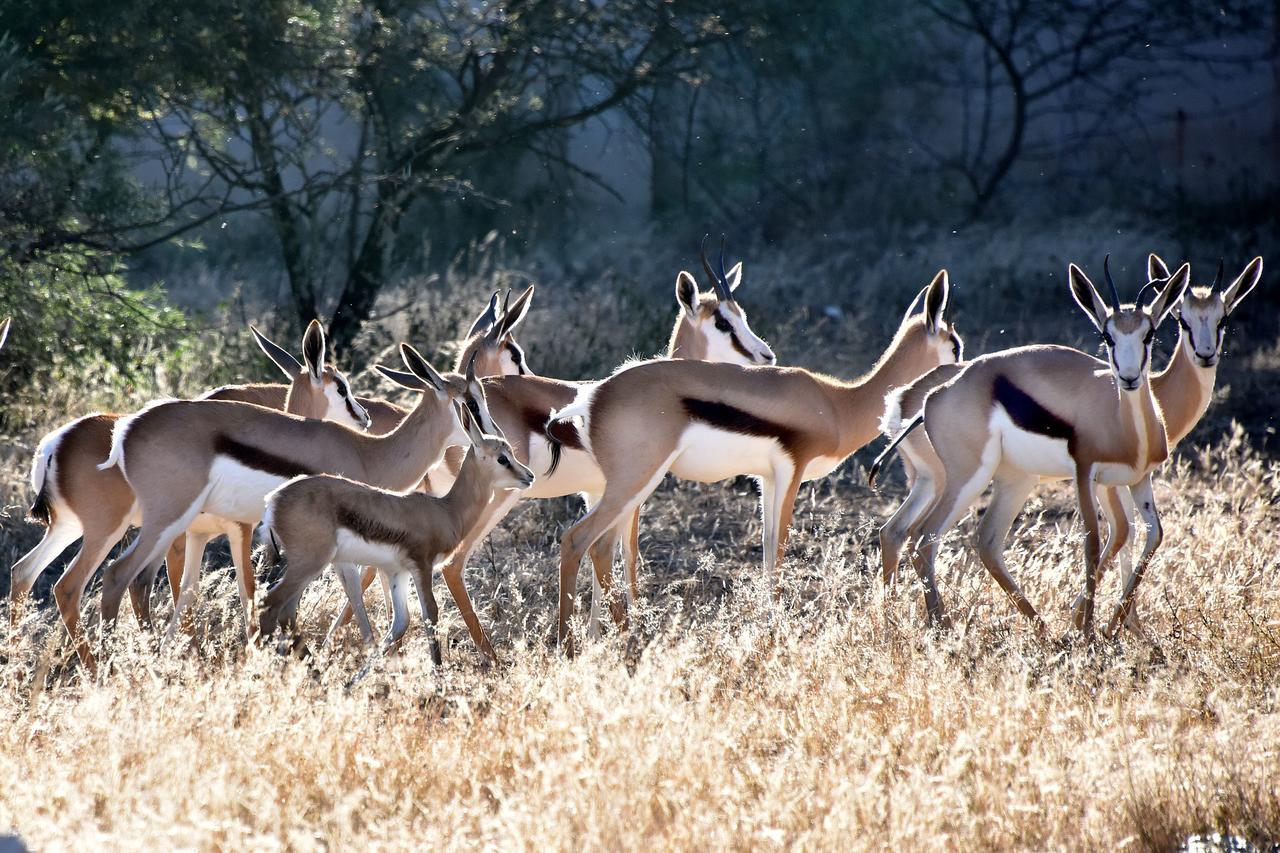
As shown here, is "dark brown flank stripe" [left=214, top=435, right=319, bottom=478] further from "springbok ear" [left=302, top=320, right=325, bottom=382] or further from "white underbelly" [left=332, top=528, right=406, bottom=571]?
"springbok ear" [left=302, top=320, right=325, bottom=382]

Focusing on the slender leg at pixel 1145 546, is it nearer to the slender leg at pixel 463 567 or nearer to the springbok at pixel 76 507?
the slender leg at pixel 463 567

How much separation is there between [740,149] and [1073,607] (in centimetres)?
1625

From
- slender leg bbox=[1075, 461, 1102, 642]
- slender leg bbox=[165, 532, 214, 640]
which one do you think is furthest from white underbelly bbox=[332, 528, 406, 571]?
slender leg bbox=[1075, 461, 1102, 642]

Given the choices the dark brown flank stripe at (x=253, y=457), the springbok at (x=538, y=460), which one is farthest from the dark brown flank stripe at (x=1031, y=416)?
the dark brown flank stripe at (x=253, y=457)

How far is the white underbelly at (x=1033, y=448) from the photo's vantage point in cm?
577

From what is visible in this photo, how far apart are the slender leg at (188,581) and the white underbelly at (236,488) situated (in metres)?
0.46

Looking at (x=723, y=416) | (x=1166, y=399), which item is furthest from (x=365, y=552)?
(x=1166, y=399)

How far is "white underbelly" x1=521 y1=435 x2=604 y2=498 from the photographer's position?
612 cm

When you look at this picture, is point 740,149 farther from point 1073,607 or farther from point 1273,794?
point 1273,794

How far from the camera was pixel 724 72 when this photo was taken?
2078cm

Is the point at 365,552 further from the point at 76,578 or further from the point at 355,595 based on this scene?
the point at 76,578

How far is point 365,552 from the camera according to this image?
16.9 feet

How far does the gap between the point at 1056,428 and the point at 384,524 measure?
2.63m

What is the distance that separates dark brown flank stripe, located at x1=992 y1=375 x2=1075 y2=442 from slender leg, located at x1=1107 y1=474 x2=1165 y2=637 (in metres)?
0.41
